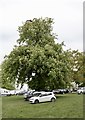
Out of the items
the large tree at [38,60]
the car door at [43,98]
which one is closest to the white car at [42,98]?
the car door at [43,98]

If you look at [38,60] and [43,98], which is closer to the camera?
[43,98]

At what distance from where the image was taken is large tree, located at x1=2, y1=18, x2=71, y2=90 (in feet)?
128

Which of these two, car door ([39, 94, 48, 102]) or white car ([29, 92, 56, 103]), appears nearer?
white car ([29, 92, 56, 103])

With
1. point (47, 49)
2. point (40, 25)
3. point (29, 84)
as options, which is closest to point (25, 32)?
point (40, 25)

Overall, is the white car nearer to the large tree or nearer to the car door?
the car door

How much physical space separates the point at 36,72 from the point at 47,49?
11.6ft

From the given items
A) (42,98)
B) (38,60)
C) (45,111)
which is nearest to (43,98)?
(42,98)

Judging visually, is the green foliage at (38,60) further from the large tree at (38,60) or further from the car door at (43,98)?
the car door at (43,98)

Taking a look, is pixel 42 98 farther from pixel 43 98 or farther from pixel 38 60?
pixel 38 60

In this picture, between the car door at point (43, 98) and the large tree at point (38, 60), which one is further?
the large tree at point (38, 60)

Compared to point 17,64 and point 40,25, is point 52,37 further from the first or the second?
point 17,64

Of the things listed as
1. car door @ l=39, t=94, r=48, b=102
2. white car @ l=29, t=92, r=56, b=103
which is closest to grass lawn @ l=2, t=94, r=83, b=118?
white car @ l=29, t=92, r=56, b=103

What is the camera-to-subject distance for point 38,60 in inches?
1528

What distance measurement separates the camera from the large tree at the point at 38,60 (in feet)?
128
